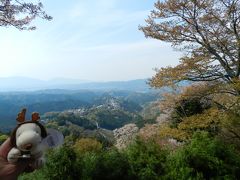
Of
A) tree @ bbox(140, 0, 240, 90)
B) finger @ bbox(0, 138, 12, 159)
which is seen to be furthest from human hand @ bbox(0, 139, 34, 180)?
tree @ bbox(140, 0, 240, 90)

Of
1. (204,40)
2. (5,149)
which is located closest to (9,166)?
(5,149)

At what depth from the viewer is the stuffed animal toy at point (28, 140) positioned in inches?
209

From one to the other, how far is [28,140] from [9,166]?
460 millimetres

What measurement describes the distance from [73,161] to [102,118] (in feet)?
463

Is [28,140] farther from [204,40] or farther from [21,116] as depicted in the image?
[204,40]

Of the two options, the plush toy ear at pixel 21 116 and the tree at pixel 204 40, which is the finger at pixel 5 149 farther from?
the tree at pixel 204 40

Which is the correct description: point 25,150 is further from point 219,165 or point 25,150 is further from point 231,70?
point 231,70

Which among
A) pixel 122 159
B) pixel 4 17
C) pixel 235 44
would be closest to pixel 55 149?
pixel 122 159

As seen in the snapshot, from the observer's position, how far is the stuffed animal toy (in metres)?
5.31

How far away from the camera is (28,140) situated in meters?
5.29

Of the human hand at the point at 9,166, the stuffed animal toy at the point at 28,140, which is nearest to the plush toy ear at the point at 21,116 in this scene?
the stuffed animal toy at the point at 28,140

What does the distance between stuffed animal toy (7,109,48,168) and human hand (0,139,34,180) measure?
7 cm

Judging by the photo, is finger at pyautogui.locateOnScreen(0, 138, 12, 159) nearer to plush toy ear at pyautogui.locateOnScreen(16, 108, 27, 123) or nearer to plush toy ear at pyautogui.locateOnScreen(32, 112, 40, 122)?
plush toy ear at pyautogui.locateOnScreen(16, 108, 27, 123)

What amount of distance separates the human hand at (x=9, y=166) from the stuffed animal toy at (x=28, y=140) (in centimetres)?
7
